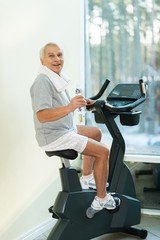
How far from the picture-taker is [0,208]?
8.22 ft

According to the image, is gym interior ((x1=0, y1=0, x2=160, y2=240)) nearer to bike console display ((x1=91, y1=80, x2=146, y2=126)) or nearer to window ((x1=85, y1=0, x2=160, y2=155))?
window ((x1=85, y1=0, x2=160, y2=155))

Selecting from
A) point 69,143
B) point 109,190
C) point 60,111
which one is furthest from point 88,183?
point 60,111

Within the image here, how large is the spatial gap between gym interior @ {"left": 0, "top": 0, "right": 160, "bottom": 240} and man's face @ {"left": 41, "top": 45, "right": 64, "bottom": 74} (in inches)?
16.3

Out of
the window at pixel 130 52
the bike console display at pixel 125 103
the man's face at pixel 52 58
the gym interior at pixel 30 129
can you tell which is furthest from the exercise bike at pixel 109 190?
the window at pixel 130 52

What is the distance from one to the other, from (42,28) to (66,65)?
0.48m

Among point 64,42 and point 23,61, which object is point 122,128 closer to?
point 64,42

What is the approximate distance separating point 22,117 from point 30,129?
0.50 ft

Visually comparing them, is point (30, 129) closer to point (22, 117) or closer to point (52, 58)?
point (22, 117)

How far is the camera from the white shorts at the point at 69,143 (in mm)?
2270

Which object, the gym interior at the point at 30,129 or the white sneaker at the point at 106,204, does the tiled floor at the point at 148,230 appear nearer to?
the gym interior at the point at 30,129

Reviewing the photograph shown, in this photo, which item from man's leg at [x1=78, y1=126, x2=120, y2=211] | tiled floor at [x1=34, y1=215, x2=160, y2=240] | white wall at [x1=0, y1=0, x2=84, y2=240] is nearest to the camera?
man's leg at [x1=78, y1=126, x2=120, y2=211]

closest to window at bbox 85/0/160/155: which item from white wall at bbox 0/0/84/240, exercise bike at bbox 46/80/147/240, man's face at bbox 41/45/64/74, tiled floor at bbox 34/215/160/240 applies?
white wall at bbox 0/0/84/240

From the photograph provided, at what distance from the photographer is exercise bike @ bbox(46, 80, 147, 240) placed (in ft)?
7.82

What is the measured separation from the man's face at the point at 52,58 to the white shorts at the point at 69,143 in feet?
1.61
